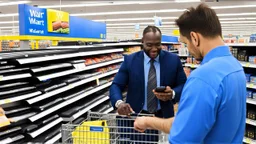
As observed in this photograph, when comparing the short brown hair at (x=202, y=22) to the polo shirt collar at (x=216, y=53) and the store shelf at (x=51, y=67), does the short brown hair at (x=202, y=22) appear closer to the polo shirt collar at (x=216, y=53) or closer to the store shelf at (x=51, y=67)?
the polo shirt collar at (x=216, y=53)

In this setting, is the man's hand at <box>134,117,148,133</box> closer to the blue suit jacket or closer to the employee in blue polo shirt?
the employee in blue polo shirt

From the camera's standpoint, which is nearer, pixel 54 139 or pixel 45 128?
pixel 45 128

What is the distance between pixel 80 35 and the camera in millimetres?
7121

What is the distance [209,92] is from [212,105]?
5cm

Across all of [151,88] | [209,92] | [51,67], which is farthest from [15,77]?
[209,92]

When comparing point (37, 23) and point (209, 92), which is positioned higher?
point (37, 23)

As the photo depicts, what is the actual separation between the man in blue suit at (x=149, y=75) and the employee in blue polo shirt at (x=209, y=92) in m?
1.21

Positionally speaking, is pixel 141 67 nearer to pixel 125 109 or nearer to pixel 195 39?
pixel 125 109

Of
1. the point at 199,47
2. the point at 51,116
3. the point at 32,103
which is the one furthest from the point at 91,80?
the point at 199,47

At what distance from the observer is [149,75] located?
2416mm

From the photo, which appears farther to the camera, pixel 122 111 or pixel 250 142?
pixel 250 142

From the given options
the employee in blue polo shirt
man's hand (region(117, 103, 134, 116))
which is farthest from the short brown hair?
man's hand (region(117, 103, 134, 116))

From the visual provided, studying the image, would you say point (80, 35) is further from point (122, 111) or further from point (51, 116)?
point (122, 111)

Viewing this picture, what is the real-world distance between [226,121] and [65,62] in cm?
326
